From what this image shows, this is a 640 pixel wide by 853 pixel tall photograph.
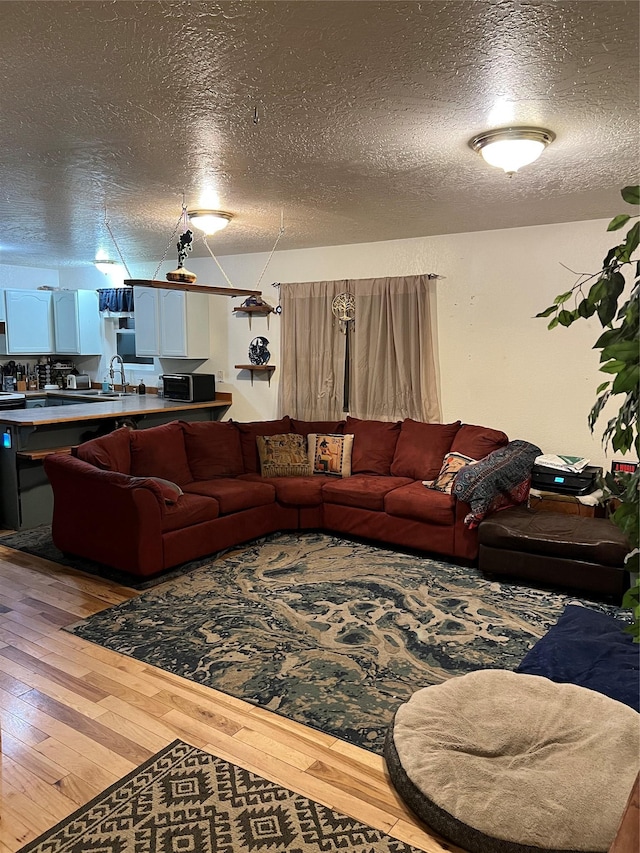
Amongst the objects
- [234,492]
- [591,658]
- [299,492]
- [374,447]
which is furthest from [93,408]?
[591,658]

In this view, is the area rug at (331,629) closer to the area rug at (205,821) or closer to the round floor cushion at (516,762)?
the round floor cushion at (516,762)

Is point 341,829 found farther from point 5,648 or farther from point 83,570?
point 83,570

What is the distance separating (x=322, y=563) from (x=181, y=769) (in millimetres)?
2353

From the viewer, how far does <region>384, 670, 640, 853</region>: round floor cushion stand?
1.99 m

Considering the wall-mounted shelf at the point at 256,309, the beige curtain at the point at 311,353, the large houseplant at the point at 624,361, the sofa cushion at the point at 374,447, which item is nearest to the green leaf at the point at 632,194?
the large houseplant at the point at 624,361

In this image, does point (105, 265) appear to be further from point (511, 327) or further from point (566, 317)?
point (566, 317)

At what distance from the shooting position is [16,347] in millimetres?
7863

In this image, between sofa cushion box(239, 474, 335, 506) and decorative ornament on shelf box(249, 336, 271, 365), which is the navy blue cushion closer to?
sofa cushion box(239, 474, 335, 506)

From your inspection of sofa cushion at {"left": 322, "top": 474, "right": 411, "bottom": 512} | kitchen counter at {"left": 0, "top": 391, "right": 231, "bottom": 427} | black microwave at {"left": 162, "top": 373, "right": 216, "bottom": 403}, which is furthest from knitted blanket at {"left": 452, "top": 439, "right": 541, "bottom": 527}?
black microwave at {"left": 162, "top": 373, "right": 216, "bottom": 403}

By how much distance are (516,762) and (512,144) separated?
254 centimetres

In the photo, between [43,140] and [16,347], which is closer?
[43,140]

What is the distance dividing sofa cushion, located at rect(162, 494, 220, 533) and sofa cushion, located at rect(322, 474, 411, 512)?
3.34 feet

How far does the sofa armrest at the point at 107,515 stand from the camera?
4148mm

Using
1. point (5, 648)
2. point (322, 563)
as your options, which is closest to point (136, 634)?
point (5, 648)
